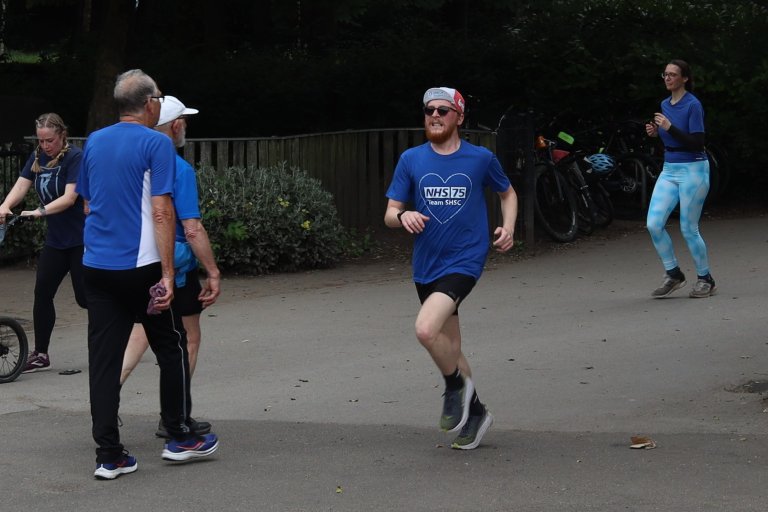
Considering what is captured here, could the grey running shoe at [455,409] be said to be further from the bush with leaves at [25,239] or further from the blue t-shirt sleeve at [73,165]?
the bush with leaves at [25,239]

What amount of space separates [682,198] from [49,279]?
485cm

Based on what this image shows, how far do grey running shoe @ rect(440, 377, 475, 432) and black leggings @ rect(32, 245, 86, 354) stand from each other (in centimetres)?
301

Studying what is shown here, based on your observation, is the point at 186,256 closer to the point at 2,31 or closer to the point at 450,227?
the point at 450,227

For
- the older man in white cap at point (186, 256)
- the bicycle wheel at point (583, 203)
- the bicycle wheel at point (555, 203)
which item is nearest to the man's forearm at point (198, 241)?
the older man in white cap at point (186, 256)

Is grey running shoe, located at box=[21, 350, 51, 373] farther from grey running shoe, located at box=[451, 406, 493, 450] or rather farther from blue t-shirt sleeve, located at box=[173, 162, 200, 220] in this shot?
grey running shoe, located at box=[451, 406, 493, 450]

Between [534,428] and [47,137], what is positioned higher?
[47,137]

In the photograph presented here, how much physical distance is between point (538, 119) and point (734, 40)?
8.15 feet

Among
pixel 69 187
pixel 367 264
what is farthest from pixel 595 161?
pixel 69 187

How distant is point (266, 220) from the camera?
12.4 m

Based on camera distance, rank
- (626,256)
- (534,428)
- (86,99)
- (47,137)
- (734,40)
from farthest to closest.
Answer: (86,99), (734,40), (626,256), (47,137), (534,428)

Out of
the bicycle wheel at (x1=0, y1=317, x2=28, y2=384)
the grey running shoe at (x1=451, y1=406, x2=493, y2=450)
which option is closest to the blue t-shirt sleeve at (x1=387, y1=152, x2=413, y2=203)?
the grey running shoe at (x1=451, y1=406, x2=493, y2=450)

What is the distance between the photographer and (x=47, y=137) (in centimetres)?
845

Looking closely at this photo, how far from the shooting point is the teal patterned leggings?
1060 cm

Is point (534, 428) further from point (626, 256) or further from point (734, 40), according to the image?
point (734, 40)
